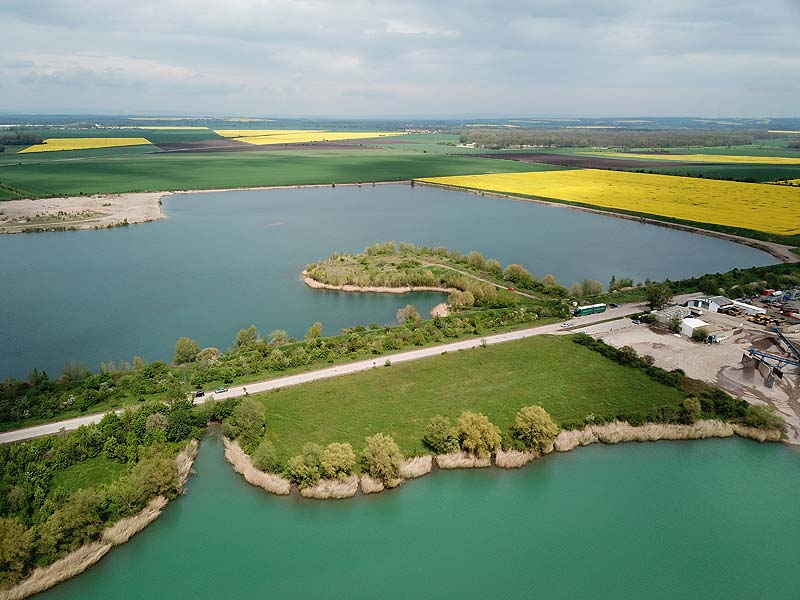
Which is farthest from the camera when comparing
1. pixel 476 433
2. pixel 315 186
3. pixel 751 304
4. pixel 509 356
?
pixel 315 186

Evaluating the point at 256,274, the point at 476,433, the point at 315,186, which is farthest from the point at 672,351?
the point at 315,186

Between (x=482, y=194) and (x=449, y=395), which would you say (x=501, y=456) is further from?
(x=482, y=194)

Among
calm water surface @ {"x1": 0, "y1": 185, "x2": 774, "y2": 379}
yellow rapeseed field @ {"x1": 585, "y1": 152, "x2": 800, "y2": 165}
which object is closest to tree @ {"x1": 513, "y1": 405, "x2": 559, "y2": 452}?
calm water surface @ {"x1": 0, "y1": 185, "x2": 774, "y2": 379}

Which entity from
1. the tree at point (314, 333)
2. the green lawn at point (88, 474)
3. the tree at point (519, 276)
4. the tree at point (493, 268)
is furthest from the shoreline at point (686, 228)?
the green lawn at point (88, 474)

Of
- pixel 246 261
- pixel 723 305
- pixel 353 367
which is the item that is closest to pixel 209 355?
pixel 353 367

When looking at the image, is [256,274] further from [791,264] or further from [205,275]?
[791,264]

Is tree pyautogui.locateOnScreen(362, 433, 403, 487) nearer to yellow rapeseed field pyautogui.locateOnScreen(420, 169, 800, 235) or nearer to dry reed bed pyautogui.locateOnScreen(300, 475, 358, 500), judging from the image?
dry reed bed pyautogui.locateOnScreen(300, 475, 358, 500)
